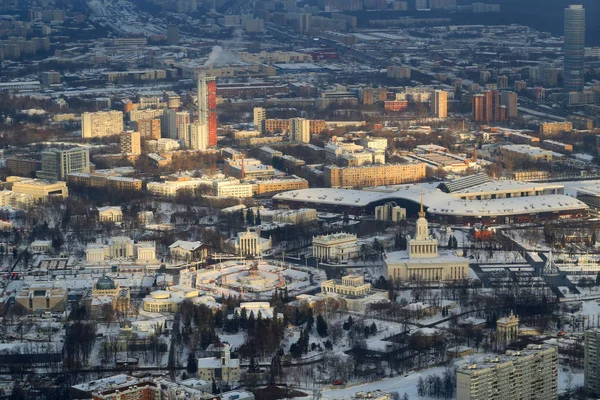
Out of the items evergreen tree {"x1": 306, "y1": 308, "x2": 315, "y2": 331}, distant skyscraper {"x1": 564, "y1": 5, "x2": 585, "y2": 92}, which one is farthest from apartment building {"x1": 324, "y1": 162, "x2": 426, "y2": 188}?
distant skyscraper {"x1": 564, "y1": 5, "x2": 585, "y2": 92}

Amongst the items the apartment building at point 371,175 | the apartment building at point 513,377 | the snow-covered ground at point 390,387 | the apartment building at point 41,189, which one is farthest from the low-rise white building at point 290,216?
the apartment building at point 513,377

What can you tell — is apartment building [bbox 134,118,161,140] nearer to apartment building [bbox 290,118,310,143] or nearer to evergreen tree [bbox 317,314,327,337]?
apartment building [bbox 290,118,310,143]

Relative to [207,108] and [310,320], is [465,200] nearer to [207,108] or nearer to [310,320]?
[310,320]

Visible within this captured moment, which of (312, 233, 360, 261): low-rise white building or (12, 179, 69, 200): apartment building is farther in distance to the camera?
(12, 179, 69, 200): apartment building

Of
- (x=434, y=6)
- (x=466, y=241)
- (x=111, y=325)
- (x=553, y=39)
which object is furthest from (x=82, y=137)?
(x=434, y=6)

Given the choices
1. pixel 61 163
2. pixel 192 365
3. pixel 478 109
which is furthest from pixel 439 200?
pixel 478 109

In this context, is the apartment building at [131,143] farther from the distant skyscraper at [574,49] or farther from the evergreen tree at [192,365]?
the evergreen tree at [192,365]
